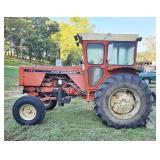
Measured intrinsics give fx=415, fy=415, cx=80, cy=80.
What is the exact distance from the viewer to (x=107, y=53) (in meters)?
6.08

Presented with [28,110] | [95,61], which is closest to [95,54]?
[95,61]

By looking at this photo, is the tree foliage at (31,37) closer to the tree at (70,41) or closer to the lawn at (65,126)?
the tree at (70,41)

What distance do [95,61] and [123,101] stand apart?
72 centimetres

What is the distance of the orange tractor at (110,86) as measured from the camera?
19.5 feet

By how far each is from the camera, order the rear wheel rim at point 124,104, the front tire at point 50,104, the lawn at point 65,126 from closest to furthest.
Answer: the lawn at point 65,126 → the rear wheel rim at point 124,104 → the front tire at point 50,104

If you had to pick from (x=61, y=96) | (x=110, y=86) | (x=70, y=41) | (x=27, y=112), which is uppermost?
(x=70, y=41)

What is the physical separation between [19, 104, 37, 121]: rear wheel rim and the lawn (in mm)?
152

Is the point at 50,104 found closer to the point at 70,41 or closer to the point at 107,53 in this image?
the point at 70,41

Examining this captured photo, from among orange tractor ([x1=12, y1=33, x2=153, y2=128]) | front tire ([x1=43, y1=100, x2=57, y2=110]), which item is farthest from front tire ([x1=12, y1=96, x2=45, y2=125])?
front tire ([x1=43, y1=100, x2=57, y2=110])

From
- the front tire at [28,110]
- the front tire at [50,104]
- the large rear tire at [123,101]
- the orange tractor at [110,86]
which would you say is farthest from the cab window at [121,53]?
the front tire at [28,110]

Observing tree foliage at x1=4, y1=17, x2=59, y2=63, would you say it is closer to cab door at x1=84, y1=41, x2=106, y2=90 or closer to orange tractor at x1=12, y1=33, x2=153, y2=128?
orange tractor at x1=12, y1=33, x2=153, y2=128

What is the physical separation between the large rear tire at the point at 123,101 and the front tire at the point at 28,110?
814 mm

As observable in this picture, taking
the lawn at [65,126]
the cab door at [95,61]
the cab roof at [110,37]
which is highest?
the cab roof at [110,37]
